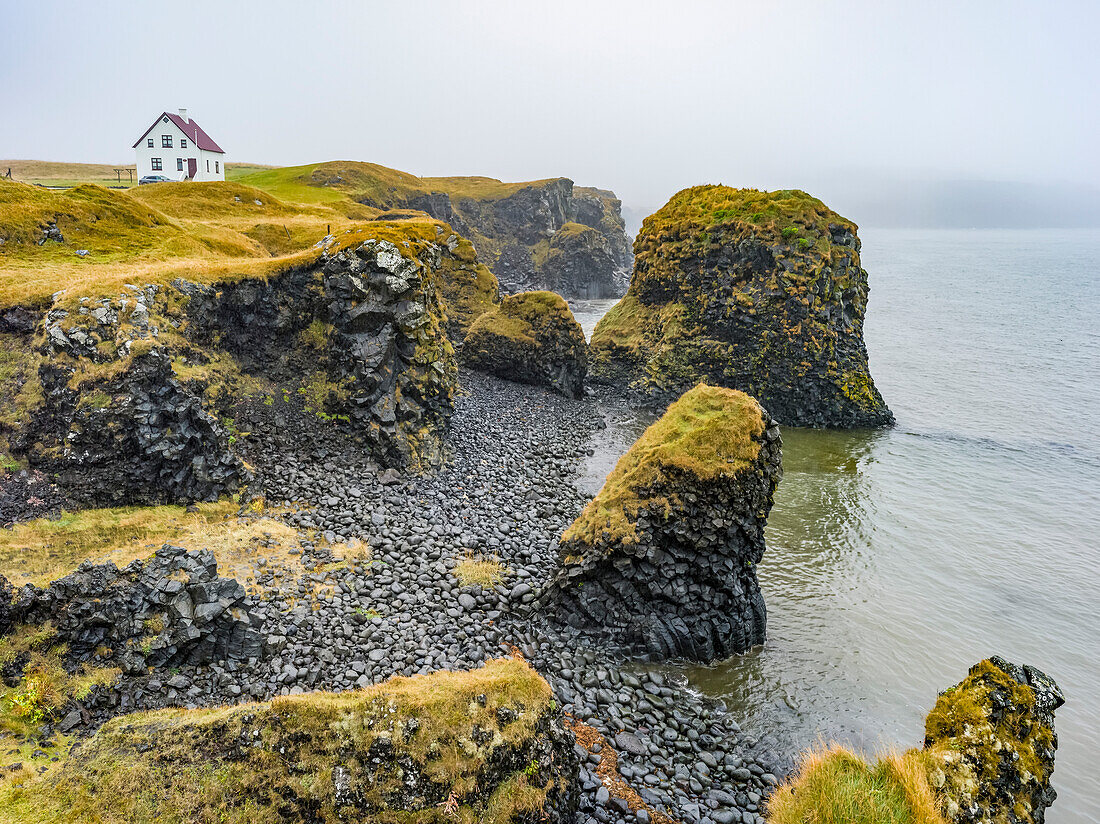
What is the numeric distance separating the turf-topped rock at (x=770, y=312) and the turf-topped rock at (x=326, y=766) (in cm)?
3436

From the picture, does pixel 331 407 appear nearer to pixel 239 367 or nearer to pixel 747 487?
pixel 239 367

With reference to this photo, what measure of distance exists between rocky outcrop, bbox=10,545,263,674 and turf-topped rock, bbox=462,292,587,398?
2889 cm

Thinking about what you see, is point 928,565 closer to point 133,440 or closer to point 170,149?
point 133,440

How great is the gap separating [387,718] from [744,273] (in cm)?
3893

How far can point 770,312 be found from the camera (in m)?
39.2

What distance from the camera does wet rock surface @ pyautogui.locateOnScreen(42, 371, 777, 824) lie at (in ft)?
40.2

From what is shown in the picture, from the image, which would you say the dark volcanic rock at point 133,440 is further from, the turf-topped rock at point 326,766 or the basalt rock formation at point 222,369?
the turf-topped rock at point 326,766

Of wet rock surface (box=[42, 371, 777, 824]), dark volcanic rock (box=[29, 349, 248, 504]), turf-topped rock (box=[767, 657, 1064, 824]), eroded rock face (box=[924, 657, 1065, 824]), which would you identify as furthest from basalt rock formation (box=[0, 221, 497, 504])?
eroded rock face (box=[924, 657, 1065, 824])

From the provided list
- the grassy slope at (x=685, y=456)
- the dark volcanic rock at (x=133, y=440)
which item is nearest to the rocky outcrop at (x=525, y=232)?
the dark volcanic rock at (x=133, y=440)

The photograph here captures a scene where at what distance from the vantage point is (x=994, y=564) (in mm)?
23750

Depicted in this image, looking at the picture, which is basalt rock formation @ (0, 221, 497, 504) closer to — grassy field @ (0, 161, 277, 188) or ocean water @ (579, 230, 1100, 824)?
ocean water @ (579, 230, 1100, 824)

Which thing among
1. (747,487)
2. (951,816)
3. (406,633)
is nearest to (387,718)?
(406,633)

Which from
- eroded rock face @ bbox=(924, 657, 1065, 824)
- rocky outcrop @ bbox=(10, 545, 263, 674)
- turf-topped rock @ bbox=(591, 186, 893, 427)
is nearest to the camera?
eroded rock face @ bbox=(924, 657, 1065, 824)

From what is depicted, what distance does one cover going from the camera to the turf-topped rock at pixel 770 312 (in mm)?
38625
